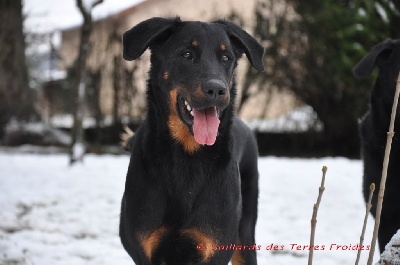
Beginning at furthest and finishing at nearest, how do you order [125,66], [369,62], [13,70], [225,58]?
[13,70] < [125,66] < [369,62] < [225,58]

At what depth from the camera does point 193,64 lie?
3355 mm

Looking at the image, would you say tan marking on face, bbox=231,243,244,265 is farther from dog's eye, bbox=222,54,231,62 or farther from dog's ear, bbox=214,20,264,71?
dog's eye, bbox=222,54,231,62

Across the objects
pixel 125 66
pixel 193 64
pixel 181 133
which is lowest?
pixel 125 66

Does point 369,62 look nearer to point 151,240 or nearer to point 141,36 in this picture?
point 141,36

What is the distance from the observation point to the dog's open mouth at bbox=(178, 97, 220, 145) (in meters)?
3.21

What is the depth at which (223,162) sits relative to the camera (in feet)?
11.2

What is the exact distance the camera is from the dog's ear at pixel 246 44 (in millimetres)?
3617

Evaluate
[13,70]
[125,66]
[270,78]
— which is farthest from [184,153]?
[13,70]

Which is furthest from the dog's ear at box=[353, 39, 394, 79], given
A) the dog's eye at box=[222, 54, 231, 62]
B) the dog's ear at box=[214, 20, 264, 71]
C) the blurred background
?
the blurred background

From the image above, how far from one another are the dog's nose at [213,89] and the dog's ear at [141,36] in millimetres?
499

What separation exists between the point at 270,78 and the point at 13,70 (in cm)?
740

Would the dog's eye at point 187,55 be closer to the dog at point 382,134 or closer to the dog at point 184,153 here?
the dog at point 184,153

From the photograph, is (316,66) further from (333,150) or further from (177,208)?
(177,208)

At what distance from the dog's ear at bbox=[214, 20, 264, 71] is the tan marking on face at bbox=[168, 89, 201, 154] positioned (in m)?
0.63
